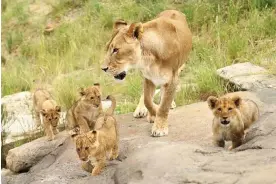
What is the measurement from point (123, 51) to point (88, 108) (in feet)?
2.89

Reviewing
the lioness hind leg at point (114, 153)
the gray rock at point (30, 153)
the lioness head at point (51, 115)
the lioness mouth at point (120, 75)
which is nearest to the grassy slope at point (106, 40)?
the lioness head at point (51, 115)

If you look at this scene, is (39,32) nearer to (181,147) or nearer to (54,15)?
(54,15)

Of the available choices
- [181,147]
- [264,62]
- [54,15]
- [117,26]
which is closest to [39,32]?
[54,15]

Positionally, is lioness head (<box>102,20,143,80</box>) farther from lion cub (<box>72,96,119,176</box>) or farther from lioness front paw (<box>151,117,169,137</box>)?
lioness front paw (<box>151,117,169,137</box>)

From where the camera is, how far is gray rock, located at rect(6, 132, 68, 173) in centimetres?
758

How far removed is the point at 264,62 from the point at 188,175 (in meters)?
4.29

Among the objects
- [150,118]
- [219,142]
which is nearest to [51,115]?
[150,118]

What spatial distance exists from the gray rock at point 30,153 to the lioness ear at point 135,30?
57.9 inches

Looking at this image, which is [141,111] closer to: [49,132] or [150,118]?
[150,118]

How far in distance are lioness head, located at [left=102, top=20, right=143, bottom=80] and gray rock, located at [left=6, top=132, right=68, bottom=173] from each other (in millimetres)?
1152

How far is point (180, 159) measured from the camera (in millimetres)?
5695

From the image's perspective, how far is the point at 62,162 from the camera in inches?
281

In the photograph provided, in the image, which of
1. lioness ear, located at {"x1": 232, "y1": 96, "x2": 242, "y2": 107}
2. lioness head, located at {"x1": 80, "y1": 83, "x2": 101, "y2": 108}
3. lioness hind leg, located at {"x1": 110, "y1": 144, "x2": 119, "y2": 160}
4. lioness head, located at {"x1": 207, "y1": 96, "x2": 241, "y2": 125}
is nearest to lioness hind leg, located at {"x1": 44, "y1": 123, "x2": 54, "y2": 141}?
lioness head, located at {"x1": 80, "y1": 83, "x2": 101, "y2": 108}

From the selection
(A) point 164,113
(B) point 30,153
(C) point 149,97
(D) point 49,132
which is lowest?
(B) point 30,153
